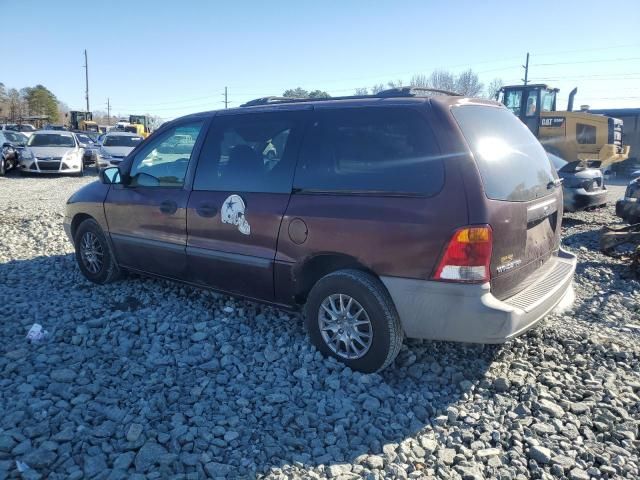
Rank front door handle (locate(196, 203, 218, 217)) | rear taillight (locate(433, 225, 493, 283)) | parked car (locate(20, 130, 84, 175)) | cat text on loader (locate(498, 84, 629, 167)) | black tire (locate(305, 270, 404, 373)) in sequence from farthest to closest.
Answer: parked car (locate(20, 130, 84, 175)) → cat text on loader (locate(498, 84, 629, 167)) → front door handle (locate(196, 203, 218, 217)) → black tire (locate(305, 270, 404, 373)) → rear taillight (locate(433, 225, 493, 283))

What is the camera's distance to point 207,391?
10.8ft

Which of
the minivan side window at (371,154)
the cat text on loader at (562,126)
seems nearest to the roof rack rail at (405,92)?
the minivan side window at (371,154)

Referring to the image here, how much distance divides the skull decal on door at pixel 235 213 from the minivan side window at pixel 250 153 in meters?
0.10

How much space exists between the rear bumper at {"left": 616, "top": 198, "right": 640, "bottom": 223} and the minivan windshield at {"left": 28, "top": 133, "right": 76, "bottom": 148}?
1764 centimetres

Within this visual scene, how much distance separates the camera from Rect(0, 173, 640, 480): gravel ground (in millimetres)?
2639

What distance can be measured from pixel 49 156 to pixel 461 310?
1783cm

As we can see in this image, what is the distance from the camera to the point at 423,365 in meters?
3.67

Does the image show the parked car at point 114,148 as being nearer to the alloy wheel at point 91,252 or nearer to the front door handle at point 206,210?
the alloy wheel at point 91,252

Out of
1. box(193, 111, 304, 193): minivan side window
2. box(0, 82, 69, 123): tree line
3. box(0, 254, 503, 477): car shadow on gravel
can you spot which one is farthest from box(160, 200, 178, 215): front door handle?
box(0, 82, 69, 123): tree line

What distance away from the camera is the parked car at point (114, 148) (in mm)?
18641

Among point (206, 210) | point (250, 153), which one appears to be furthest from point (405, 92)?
point (206, 210)

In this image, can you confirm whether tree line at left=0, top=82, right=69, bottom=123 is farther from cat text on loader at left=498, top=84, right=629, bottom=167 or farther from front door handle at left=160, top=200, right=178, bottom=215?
front door handle at left=160, top=200, right=178, bottom=215

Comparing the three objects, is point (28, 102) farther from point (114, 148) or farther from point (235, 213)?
point (235, 213)

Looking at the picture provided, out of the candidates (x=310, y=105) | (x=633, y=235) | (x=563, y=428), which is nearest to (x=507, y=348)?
(x=563, y=428)
